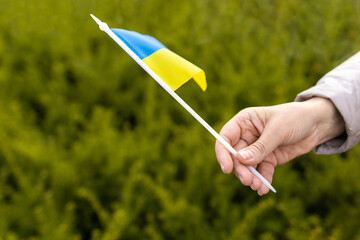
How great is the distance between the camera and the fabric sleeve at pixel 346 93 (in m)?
1.39

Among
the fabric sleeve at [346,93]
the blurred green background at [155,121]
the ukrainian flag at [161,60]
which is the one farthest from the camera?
the blurred green background at [155,121]

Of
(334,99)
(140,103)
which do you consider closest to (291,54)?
(140,103)

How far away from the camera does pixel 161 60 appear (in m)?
1.19

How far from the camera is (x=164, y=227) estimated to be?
194 cm

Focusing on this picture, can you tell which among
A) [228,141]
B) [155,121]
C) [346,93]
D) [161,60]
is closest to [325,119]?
[346,93]

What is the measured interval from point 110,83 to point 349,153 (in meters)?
1.53

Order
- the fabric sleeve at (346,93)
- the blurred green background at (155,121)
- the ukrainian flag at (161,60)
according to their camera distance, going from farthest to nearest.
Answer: the blurred green background at (155,121) < the fabric sleeve at (346,93) < the ukrainian flag at (161,60)

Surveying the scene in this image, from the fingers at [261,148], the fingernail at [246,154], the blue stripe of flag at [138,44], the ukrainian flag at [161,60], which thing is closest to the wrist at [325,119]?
the fingers at [261,148]

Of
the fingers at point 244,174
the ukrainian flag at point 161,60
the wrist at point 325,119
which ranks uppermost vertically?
the ukrainian flag at point 161,60

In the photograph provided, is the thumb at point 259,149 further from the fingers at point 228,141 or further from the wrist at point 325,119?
the wrist at point 325,119

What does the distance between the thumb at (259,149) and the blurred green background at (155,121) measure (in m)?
0.62

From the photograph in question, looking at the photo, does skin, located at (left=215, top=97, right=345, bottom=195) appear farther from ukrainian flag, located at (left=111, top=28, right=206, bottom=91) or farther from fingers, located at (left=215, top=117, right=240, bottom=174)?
ukrainian flag, located at (left=111, top=28, right=206, bottom=91)

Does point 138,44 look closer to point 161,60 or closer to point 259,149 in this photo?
point 161,60

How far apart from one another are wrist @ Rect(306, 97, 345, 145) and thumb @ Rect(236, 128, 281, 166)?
0.69ft
